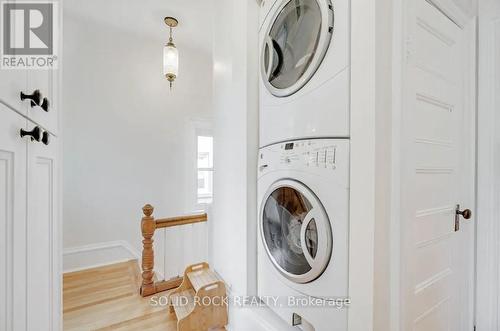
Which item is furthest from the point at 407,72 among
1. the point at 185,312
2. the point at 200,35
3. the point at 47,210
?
the point at 200,35

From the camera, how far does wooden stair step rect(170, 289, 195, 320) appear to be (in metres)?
1.57

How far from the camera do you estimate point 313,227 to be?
0.97 m

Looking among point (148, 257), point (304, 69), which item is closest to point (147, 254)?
point (148, 257)

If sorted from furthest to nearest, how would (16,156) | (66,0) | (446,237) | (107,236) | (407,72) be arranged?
1. (107,236)
2. (66,0)
3. (446,237)
4. (407,72)
5. (16,156)

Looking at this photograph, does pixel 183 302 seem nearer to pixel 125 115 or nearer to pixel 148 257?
pixel 148 257

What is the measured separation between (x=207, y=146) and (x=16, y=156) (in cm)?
293

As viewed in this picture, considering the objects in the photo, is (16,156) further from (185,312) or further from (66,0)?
(66,0)

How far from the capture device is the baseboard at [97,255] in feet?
7.93

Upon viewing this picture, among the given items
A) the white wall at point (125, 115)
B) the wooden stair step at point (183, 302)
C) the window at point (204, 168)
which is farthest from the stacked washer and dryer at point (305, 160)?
the window at point (204, 168)

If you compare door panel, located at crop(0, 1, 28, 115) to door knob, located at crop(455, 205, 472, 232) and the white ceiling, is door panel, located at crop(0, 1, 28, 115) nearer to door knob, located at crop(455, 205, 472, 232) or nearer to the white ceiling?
door knob, located at crop(455, 205, 472, 232)

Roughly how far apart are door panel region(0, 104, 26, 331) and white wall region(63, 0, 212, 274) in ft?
6.88

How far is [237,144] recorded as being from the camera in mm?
1454

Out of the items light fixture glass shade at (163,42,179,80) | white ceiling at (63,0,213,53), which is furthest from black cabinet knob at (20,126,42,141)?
white ceiling at (63,0,213,53)
